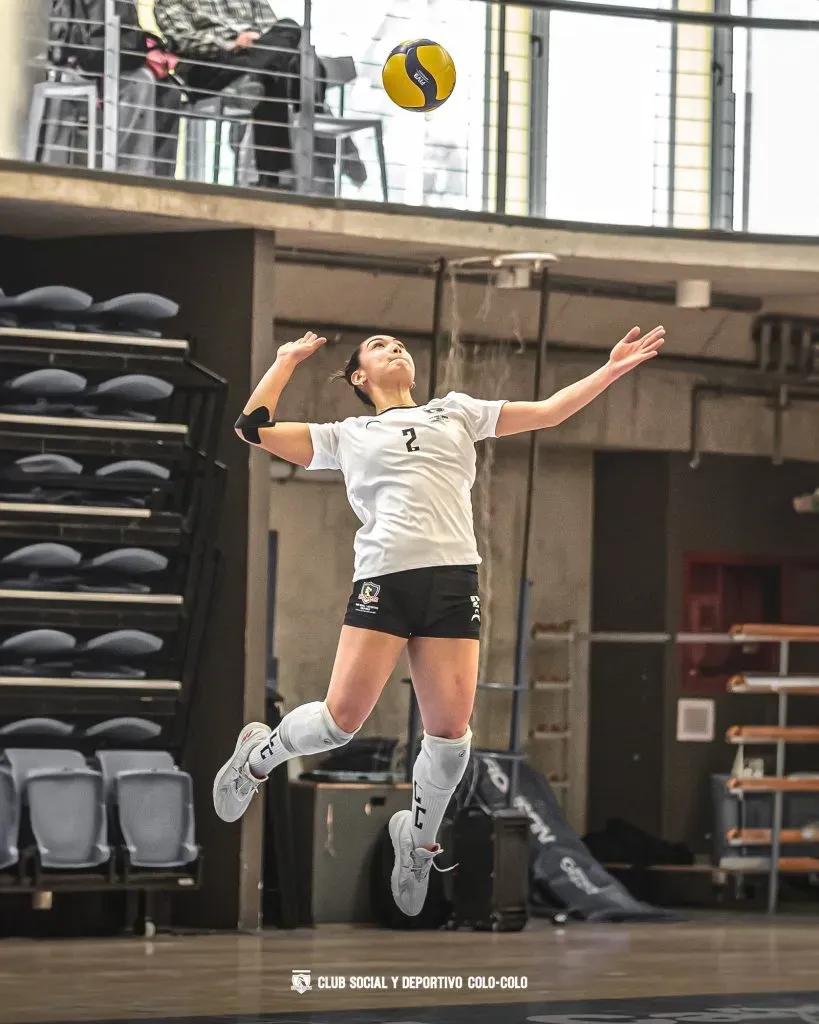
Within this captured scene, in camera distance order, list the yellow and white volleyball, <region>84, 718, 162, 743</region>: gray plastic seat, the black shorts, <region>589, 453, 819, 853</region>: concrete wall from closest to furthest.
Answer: the black shorts < the yellow and white volleyball < <region>84, 718, 162, 743</region>: gray plastic seat < <region>589, 453, 819, 853</region>: concrete wall

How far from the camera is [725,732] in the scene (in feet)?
38.4

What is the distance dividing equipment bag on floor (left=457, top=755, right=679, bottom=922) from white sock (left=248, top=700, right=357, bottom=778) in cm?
467

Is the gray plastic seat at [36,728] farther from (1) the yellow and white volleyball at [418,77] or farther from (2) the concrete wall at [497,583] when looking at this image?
(1) the yellow and white volleyball at [418,77]

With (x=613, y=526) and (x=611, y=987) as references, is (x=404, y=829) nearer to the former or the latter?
(x=611, y=987)

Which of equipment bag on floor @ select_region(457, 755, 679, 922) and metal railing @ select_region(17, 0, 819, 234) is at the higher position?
metal railing @ select_region(17, 0, 819, 234)

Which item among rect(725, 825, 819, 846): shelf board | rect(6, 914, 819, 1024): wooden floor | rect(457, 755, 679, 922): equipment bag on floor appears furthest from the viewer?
rect(725, 825, 819, 846): shelf board

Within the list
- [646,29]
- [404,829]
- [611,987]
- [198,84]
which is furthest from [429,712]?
[646,29]

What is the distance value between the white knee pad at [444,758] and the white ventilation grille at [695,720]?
643 cm

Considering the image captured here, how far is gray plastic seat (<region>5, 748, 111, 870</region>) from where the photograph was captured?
850 cm

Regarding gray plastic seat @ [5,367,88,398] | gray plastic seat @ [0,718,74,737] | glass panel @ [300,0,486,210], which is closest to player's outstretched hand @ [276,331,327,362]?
gray plastic seat @ [5,367,88,398]

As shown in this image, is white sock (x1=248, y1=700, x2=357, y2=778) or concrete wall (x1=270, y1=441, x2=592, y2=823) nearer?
white sock (x1=248, y1=700, x2=357, y2=778)

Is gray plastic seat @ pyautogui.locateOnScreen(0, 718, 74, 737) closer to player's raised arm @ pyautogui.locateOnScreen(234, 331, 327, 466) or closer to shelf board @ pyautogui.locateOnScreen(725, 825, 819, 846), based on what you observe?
player's raised arm @ pyautogui.locateOnScreen(234, 331, 327, 466)

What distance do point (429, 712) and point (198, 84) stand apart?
4727 millimetres

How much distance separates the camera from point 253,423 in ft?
17.3
